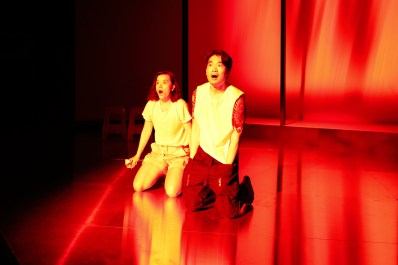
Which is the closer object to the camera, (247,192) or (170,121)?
(247,192)

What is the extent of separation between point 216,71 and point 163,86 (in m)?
0.67

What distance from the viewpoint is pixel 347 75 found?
7.57m

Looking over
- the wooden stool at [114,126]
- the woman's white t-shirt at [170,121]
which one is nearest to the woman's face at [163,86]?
the woman's white t-shirt at [170,121]

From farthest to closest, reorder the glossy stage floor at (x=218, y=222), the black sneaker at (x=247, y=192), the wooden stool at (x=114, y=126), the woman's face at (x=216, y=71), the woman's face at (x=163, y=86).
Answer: the wooden stool at (x=114, y=126) → the woman's face at (x=163, y=86) → the black sneaker at (x=247, y=192) → the woman's face at (x=216, y=71) → the glossy stage floor at (x=218, y=222)

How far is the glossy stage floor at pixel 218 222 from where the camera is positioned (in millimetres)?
2770

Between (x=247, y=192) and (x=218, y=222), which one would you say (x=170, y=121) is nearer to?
(x=247, y=192)

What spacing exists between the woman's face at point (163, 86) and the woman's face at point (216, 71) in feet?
2.02

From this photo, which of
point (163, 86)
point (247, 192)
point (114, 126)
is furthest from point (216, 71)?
point (114, 126)

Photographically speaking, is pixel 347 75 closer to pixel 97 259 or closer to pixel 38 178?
pixel 38 178

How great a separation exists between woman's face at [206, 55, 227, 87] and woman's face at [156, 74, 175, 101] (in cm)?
61

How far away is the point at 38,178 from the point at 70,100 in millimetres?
3909

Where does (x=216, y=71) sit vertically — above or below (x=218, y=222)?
above

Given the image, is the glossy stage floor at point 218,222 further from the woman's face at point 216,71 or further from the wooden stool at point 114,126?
the wooden stool at point 114,126

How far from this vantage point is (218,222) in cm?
337
